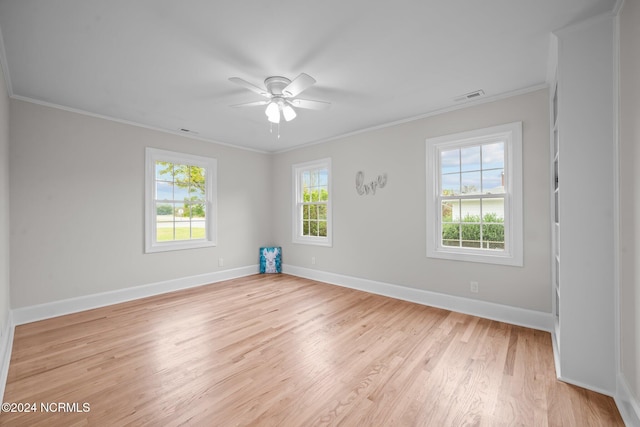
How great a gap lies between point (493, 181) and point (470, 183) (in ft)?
0.81

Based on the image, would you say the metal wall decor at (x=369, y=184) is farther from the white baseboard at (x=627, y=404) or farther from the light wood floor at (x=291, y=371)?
the white baseboard at (x=627, y=404)

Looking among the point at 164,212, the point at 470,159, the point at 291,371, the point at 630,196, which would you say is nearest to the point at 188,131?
the point at 164,212

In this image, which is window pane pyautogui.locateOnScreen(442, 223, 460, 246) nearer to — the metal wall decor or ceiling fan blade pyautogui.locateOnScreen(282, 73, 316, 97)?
the metal wall decor

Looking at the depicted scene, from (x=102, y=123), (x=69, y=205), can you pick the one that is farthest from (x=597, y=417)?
(x=102, y=123)

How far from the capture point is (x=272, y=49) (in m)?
2.23

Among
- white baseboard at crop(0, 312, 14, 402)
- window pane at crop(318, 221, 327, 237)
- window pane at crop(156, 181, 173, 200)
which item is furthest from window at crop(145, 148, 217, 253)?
window pane at crop(318, 221, 327, 237)

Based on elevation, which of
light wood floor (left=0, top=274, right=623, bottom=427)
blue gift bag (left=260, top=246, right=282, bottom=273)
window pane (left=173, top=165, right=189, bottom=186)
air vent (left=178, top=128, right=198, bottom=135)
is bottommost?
light wood floor (left=0, top=274, right=623, bottom=427)

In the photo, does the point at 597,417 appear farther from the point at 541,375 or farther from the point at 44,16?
the point at 44,16

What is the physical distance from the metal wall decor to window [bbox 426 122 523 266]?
0.70m

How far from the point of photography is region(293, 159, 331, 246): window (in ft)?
16.4

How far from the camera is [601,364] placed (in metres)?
1.90

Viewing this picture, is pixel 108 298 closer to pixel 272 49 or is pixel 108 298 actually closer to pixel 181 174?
pixel 181 174

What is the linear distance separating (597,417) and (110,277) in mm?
5022

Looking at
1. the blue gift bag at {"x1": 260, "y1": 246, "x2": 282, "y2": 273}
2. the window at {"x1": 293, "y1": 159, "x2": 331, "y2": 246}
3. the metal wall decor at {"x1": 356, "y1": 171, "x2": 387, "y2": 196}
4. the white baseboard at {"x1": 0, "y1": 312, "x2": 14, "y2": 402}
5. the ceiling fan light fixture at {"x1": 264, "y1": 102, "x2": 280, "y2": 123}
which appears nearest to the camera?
the white baseboard at {"x1": 0, "y1": 312, "x2": 14, "y2": 402}
